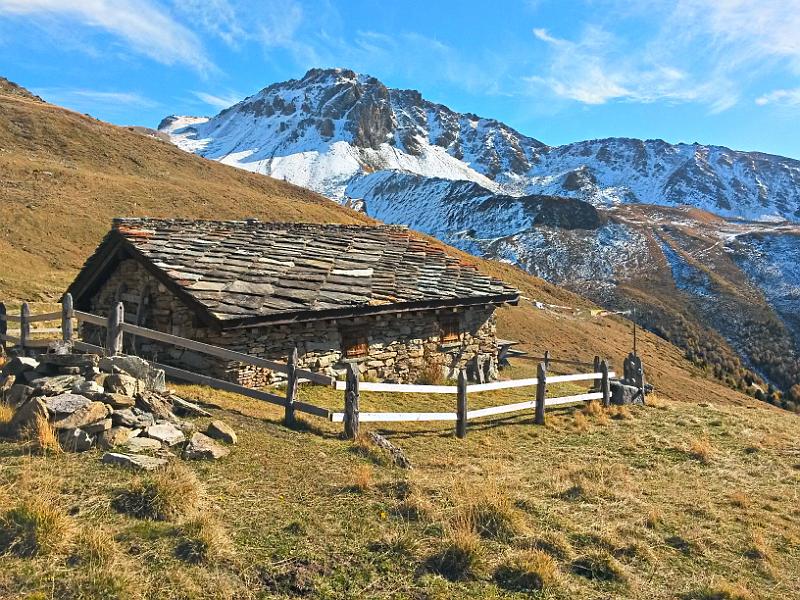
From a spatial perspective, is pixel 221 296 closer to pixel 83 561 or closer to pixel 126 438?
pixel 126 438

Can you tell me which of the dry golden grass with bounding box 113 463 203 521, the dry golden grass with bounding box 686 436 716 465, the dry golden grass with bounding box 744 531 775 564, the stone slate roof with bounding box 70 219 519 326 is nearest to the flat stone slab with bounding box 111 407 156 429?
the dry golden grass with bounding box 113 463 203 521

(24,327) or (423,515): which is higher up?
(24,327)

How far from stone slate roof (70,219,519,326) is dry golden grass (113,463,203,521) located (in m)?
5.99

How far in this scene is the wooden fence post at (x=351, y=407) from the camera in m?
9.13

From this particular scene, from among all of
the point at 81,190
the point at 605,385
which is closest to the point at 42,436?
the point at 605,385

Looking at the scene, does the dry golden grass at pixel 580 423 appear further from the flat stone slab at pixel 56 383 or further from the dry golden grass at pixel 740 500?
the flat stone slab at pixel 56 383

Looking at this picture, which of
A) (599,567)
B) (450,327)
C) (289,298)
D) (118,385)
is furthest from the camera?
(450,327)

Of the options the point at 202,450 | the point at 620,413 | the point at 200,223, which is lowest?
the point at 620,413

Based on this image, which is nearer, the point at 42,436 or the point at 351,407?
the point at 42,436

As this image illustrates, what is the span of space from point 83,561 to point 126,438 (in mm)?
2759

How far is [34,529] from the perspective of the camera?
462 cm

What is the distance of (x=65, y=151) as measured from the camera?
208 ft

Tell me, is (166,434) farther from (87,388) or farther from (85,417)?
(87,388)

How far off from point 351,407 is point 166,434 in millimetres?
2980
